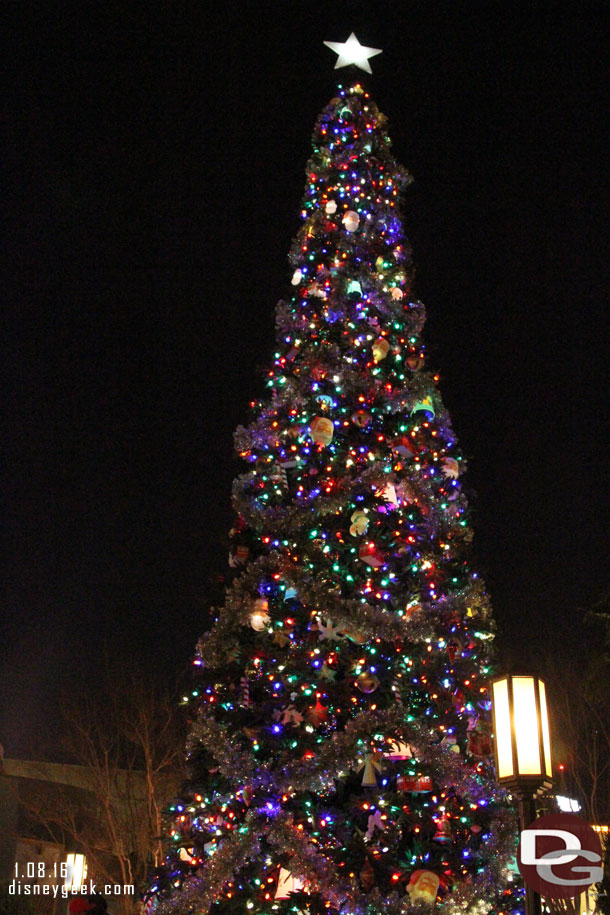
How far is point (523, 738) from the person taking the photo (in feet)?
16.0

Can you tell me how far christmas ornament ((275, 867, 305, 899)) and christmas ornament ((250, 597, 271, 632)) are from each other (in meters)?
1.62

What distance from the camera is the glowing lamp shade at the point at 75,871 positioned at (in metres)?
19.0

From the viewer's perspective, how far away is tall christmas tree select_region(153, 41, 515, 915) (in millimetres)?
5879

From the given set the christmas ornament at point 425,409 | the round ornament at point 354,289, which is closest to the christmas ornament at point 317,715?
the christmas ornament at point 425,409

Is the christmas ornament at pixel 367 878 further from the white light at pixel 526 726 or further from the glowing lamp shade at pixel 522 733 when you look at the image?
the white light at pixel 526 726

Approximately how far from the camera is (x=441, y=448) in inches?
282

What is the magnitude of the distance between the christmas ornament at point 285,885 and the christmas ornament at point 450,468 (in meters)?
3.08

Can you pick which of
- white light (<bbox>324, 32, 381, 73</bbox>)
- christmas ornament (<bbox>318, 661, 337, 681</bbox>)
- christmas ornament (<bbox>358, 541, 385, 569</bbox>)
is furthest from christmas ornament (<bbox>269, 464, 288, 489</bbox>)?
white light (<bbox>324, 32, 381, 73</bbox>)

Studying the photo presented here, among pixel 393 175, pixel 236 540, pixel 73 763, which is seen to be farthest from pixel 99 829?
pixel 393 175

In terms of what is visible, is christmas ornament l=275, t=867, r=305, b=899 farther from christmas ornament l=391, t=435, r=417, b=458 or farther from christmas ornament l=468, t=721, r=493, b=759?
christmas ornament l=391, t=435, r=417, b=458

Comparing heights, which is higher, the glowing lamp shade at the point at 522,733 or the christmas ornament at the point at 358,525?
the christmas ornament at the point at 358,525

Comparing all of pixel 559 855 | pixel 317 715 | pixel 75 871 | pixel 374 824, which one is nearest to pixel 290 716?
pixel 317 715

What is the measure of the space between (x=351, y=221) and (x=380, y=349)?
1.25 meters

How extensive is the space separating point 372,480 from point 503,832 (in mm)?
2551
